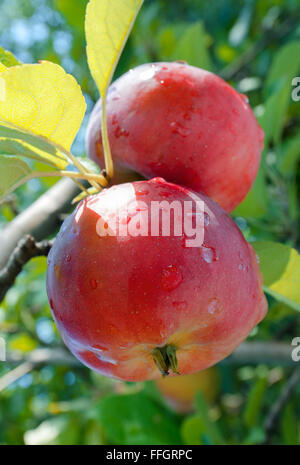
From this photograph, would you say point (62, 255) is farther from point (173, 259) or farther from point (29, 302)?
point (29, 302)

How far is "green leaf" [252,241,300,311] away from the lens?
60cm

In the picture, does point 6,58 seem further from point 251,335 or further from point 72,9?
point 72,9

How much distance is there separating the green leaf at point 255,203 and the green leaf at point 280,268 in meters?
0.57

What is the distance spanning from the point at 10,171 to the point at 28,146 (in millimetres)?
36

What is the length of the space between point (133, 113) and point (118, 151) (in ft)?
0.16

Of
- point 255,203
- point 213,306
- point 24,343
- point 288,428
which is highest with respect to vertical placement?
point 213,306

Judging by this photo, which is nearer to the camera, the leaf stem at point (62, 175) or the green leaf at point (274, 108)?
the leaf stem at point (62, 175)

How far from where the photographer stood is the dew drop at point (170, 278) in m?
0.41

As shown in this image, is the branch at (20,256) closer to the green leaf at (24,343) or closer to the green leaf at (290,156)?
the green leaf at (290,156)

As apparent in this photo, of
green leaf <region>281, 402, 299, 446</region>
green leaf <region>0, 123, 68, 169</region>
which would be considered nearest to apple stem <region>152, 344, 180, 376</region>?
green leaf <region>0, 123, 68, 169</region>

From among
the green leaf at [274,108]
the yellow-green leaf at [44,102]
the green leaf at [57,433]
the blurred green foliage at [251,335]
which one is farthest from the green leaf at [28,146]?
the green leaf at [57,433]

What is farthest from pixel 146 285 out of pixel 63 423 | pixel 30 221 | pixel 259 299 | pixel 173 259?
pixel 63 423

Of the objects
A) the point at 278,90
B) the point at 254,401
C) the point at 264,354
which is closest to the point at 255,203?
the point at 278,90

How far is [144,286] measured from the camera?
40 centimetres
